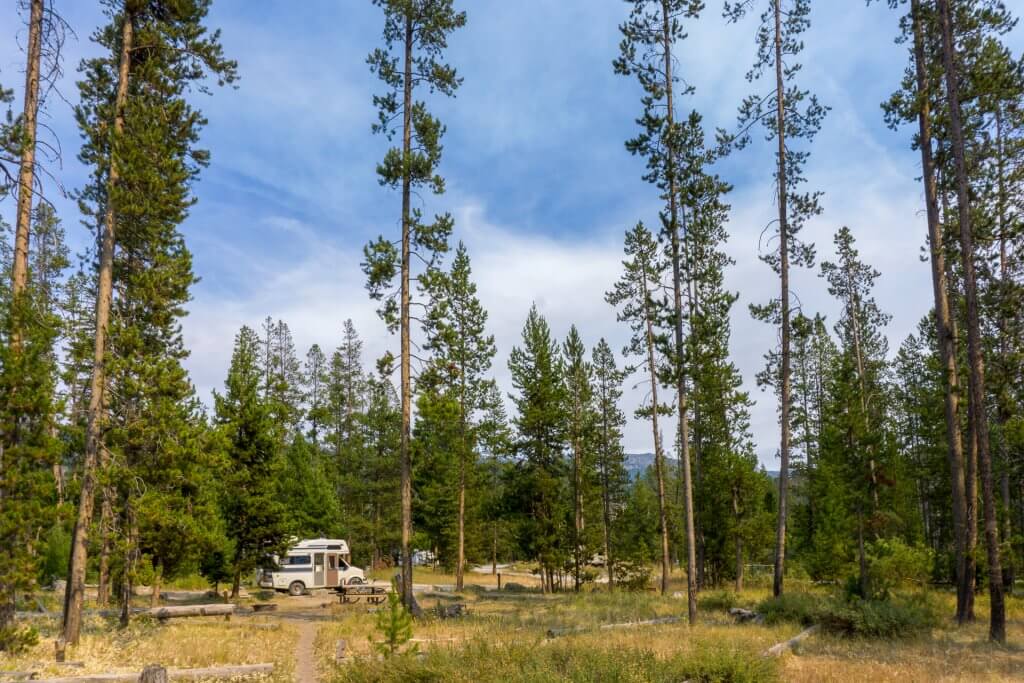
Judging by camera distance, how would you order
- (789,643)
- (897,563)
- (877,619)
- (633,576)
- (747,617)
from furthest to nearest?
(633,576) → (897,563) → (747,617) → (877,619) → (789,643)

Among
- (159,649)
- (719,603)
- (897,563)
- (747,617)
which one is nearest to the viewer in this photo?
(159,649)

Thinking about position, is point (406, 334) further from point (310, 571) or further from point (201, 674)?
point (310, 571)

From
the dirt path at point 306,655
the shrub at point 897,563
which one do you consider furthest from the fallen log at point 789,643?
the shrub at point 897,563

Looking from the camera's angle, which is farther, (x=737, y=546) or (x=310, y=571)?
(x=310, y=571)

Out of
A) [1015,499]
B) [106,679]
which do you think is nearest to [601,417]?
[1015,499]

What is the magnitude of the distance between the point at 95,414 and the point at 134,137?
6304 millimetres

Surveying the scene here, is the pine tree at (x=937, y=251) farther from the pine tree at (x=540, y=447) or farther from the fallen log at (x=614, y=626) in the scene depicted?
the pine tree at (x=540, y=447)

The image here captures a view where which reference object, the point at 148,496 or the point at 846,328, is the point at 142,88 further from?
the point at 846,328

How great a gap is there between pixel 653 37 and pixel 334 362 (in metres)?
51.0

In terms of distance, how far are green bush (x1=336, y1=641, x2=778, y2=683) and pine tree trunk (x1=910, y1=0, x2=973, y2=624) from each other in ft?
34.6

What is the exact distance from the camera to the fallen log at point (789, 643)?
1166 centimetres

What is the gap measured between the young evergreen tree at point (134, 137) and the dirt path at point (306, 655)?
15.1 feet

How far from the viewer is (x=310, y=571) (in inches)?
1336

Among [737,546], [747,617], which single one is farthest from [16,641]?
[737,546]
